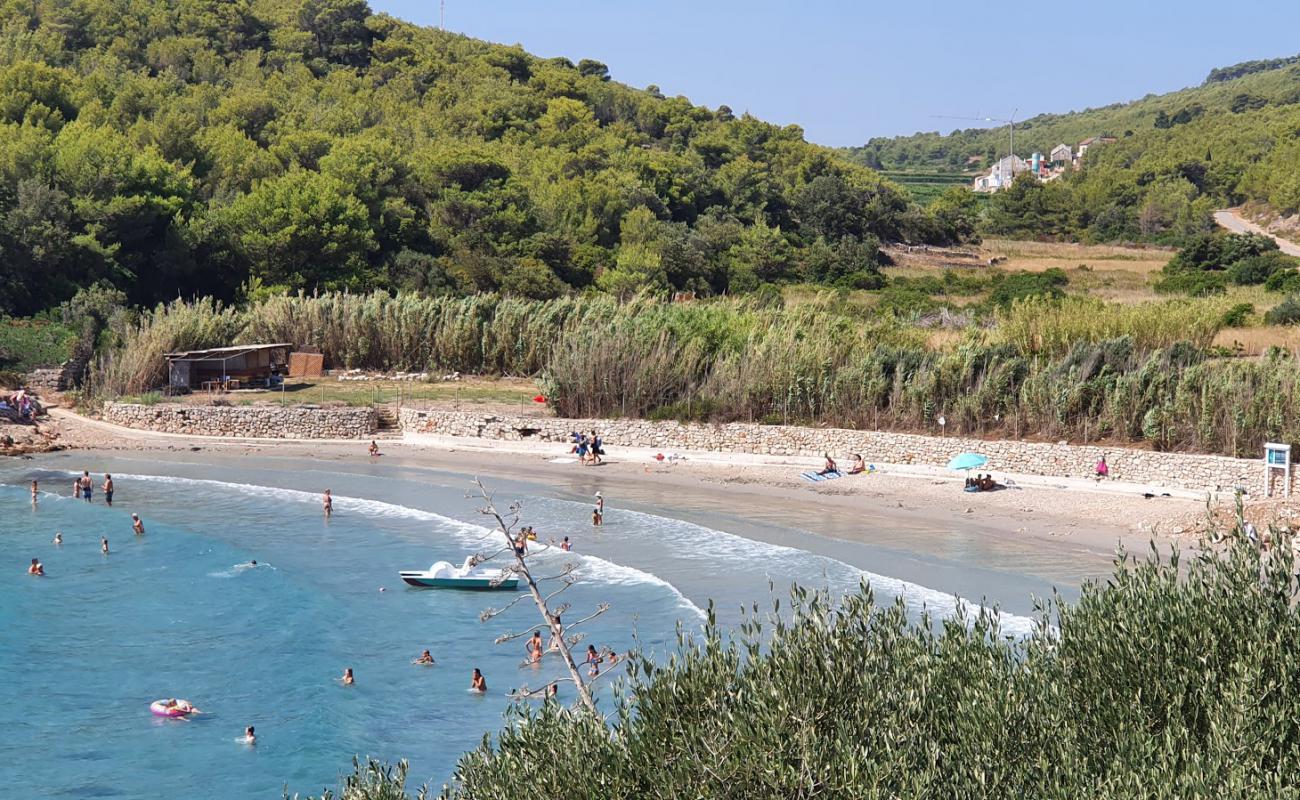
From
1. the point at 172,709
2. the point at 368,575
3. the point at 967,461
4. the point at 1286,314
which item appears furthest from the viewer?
the point at 1286,314

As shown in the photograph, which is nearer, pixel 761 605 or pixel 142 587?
pixel 761 605

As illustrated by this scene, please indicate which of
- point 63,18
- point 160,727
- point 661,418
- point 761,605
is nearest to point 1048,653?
point 761,605

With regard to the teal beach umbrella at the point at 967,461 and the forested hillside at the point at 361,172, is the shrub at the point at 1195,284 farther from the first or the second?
the teal beach umbrella at the point at 967,461

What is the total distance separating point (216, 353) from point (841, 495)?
24.7m

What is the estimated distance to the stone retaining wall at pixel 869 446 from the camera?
29.7m

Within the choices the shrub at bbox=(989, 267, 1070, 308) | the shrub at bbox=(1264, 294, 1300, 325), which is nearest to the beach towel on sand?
the shrub at bbox=(1264, 294, 1300, 325)

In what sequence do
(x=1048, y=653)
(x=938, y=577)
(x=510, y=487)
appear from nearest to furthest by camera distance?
1. (x=1048, y=653)
2. (x=938, y=577)
3. (x=510, y=487)

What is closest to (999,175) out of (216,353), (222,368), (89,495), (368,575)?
(216,353)

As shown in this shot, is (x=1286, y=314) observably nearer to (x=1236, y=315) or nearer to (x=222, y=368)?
(x=1236, y=315)

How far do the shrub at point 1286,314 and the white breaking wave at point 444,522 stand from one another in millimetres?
30512

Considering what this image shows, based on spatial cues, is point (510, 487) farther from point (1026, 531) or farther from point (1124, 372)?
point (1124, 372)

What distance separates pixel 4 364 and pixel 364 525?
20833 millimetres

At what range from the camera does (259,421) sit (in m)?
42.0

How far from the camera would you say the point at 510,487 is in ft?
115
